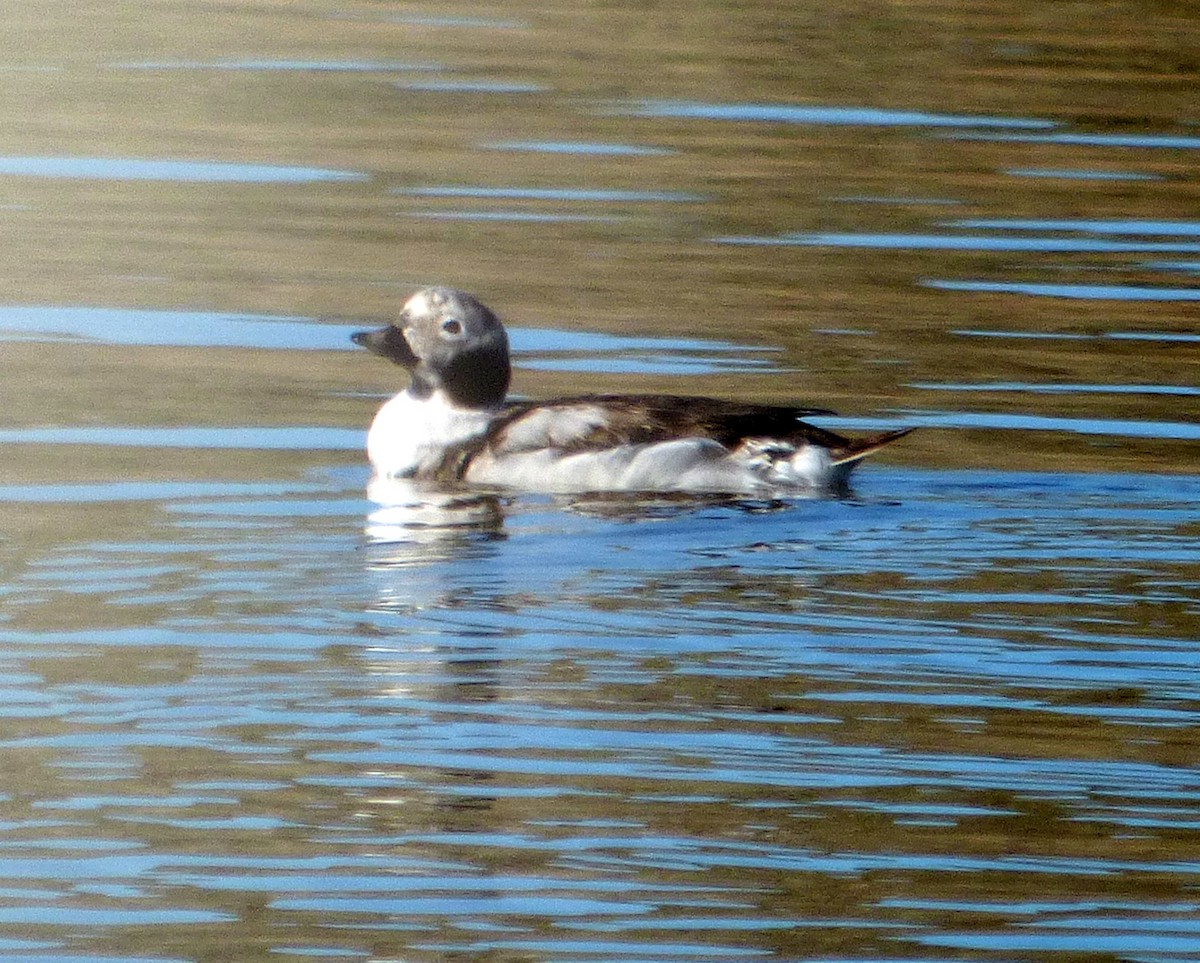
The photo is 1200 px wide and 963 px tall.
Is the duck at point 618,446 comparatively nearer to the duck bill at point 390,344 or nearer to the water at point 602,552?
the water at point 602,552

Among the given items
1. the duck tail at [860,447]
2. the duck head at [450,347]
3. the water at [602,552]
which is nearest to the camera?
the water at [602,552]

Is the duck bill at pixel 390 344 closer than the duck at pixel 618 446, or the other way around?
the duck at pixel 618 446

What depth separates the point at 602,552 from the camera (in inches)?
376

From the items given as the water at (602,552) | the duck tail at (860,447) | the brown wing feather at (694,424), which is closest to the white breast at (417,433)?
the water at (602,552)

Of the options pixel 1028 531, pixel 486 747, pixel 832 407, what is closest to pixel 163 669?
pixel 486 747

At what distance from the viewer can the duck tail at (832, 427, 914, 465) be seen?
412 inches

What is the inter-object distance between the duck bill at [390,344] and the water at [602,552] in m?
0.43

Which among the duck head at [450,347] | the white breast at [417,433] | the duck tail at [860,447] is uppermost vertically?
the duck head at [450,347]

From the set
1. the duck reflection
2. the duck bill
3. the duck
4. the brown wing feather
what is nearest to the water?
the duck reflection

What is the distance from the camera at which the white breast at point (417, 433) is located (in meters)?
11.1

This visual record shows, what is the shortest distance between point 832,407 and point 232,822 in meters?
Result: 5.78

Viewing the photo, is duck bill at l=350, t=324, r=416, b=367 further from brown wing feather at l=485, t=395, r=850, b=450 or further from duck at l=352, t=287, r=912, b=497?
brown wing feather at l=485, t=395, r=850, b=450

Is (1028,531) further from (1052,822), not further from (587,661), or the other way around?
(1052,822)

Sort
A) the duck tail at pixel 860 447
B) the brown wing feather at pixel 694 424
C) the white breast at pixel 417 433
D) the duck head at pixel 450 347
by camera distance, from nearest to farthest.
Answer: the duck tail at pixel 860 447 → the brown wing feather at pixel 694 424 → the white breast at pixel 417 433 → the duck head at pixel 450 347
